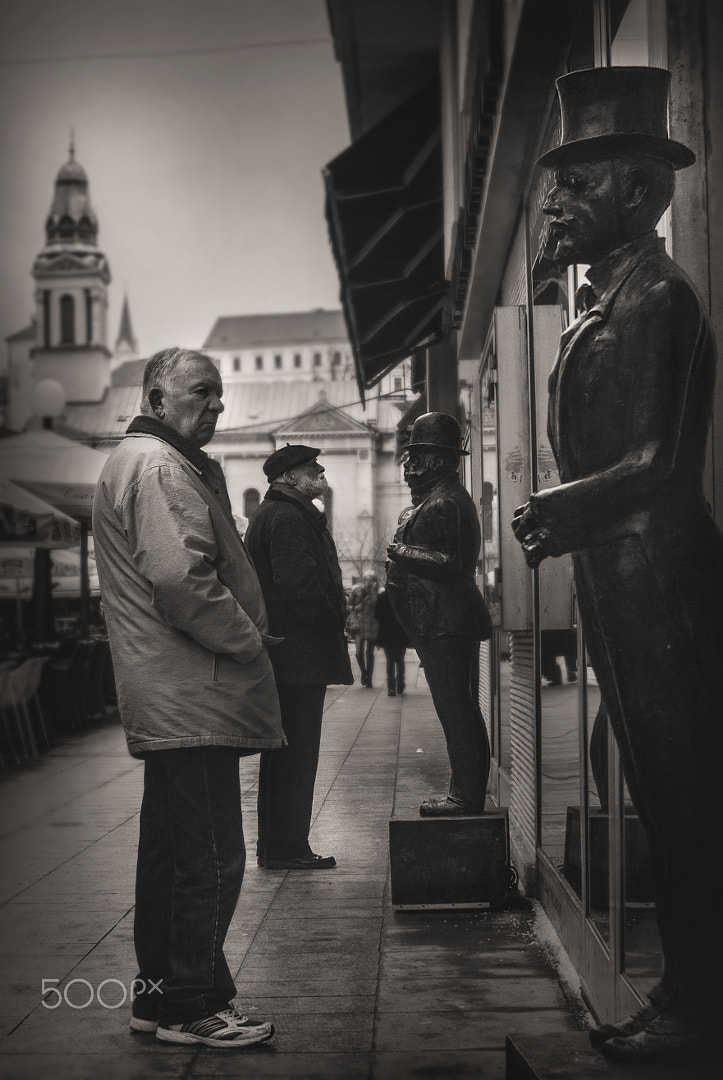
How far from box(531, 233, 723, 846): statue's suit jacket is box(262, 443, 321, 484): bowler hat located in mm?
4153

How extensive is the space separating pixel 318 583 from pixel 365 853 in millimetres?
1280

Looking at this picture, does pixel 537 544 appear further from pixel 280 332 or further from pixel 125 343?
pixel 280 332

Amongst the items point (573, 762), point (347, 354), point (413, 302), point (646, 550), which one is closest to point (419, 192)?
point (413, 302)

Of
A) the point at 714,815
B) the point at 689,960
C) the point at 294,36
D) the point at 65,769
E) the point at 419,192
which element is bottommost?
the point at 65,769

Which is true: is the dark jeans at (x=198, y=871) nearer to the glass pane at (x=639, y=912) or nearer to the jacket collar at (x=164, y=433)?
the jacket collar at (x=164, y=433)

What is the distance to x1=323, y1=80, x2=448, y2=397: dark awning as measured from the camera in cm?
795

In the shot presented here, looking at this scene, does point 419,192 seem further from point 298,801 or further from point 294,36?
point 294,36

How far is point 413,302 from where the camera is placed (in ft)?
34.6

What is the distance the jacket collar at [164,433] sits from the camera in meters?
3.54

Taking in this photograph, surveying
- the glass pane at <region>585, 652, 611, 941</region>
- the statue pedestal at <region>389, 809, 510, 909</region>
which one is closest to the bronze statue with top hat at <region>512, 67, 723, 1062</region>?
the glass pane at <region>585, 652, 611, 941</region>

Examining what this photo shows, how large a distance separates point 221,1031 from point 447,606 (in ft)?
7.01

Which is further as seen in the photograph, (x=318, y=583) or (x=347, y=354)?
(x=347, y=354)

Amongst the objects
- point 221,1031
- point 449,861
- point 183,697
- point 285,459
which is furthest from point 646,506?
point 285,459

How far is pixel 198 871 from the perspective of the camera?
3.39 m
